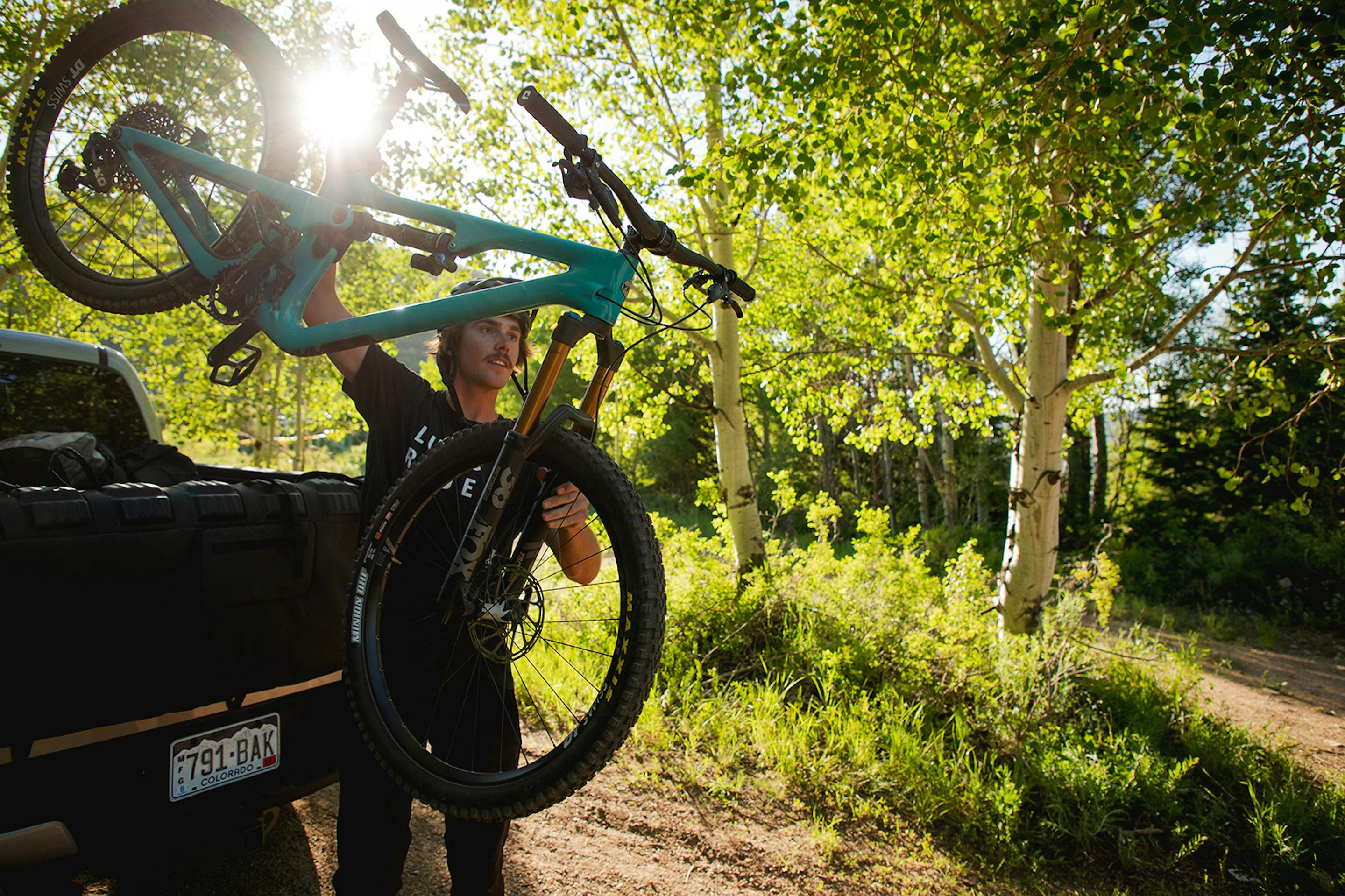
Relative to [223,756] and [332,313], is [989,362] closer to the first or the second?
[332,313]

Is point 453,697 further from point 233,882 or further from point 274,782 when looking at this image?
point 233,882

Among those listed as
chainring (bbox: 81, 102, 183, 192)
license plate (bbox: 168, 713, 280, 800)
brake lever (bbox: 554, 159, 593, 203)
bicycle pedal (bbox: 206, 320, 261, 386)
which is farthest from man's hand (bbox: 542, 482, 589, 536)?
chainring (bbox: 81, 102, 183, 192)

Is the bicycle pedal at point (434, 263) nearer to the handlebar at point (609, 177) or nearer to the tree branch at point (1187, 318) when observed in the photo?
the handlebar at point (609, 177)

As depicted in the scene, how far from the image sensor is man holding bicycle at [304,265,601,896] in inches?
76.4

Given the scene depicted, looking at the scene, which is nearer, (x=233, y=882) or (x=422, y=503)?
(x=422, y=503)

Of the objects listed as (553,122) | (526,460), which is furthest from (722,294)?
(526,460)

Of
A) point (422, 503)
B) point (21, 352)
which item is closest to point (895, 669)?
point (422, 503)

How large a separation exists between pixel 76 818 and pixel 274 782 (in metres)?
0.48

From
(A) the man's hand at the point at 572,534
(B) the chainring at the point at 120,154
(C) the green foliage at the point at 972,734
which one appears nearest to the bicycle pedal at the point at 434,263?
(A) the man's hand at the point at 572,534

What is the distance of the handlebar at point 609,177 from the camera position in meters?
1.68

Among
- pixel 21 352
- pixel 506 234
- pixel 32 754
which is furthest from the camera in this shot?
pixel 21 352

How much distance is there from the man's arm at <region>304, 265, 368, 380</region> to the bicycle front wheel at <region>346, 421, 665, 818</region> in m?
0.58

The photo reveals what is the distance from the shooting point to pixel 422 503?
1.87 meters

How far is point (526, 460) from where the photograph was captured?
1812mm
